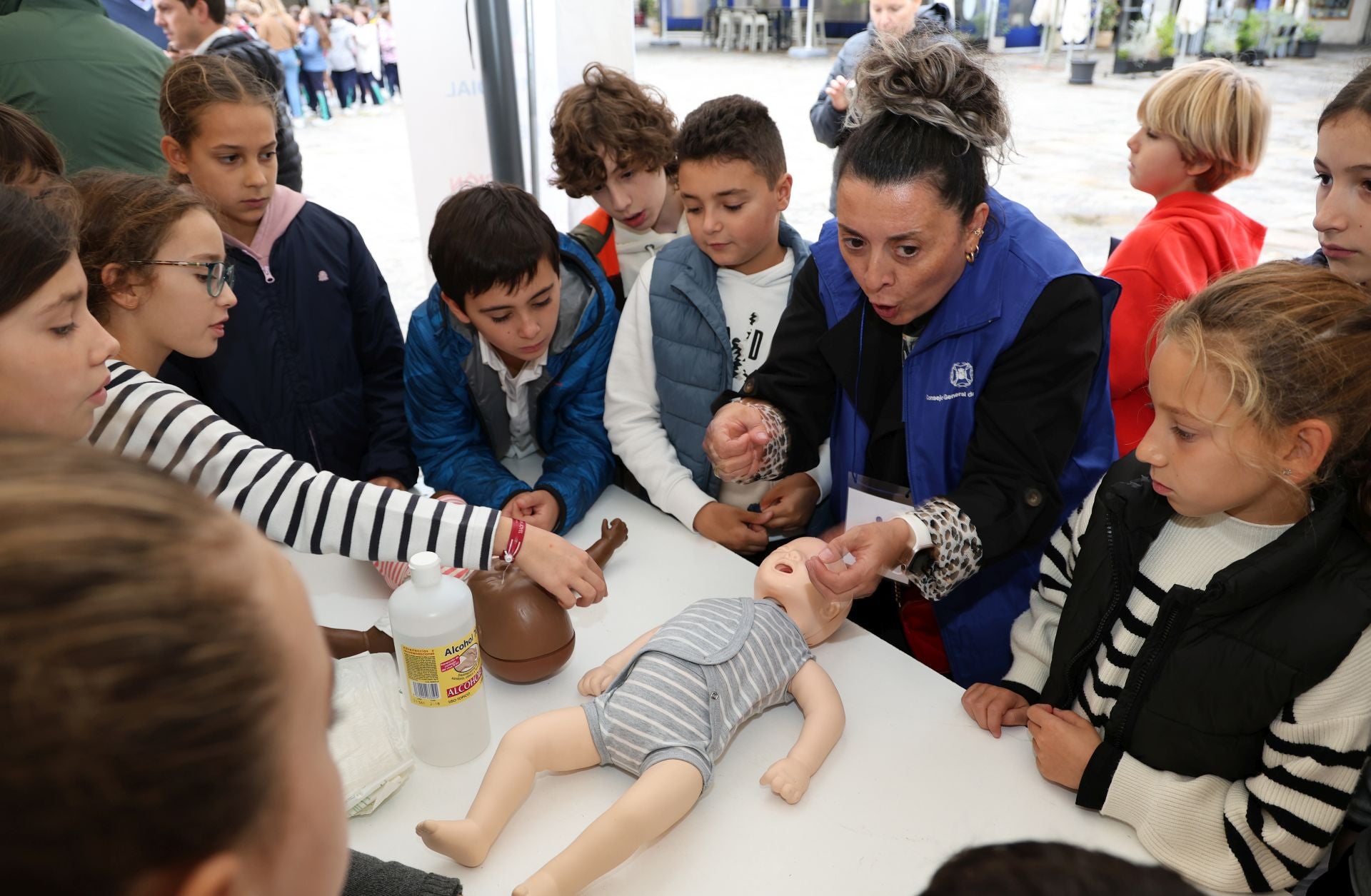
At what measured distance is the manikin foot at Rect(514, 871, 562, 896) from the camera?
101 cm

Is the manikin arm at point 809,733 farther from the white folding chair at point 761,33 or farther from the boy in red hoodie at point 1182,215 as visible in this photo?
the white folding chair at point 761,33

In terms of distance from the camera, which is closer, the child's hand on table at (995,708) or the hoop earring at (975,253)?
the child's hand on table at (995,708)

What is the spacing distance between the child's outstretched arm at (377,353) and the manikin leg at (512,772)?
1.20 metres

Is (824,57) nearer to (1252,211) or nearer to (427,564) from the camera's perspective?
(1252,211)

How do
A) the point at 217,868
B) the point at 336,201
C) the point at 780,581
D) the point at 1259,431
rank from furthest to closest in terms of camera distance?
the point at 336,201, the point at 780,581, the point at 1259,431, the point at 217,868

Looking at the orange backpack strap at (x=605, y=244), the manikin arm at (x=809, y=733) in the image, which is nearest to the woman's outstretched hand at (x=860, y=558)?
the manikin arm at (x=809, y=733)

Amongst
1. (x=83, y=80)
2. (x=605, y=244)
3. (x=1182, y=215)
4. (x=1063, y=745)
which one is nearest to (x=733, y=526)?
(x=1063, y=745)

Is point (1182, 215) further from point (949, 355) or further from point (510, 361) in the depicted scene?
point (510, 361)

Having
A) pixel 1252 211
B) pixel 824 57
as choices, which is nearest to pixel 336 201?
pixel 824 57

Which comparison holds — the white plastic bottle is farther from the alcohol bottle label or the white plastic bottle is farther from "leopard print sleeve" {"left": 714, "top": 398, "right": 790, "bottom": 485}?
"leopard print sleeve" {"left": 714, "top": 398, "right": 790, "bottom": 485}

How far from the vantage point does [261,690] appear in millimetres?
462

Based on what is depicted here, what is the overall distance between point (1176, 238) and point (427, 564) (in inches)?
86.5

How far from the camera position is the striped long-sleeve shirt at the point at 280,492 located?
57.4 inches

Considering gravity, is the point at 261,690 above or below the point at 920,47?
below
